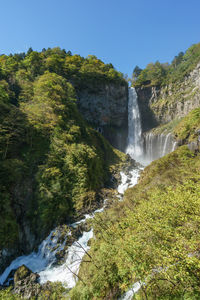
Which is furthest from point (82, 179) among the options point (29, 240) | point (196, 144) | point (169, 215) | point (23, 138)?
point (196, 144)

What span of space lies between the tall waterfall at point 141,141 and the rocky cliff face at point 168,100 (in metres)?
2.35

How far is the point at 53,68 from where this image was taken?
35406 millimetres

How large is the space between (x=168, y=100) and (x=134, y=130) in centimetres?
1369

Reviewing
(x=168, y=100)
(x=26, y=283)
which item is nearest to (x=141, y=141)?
(x=168, y=100)

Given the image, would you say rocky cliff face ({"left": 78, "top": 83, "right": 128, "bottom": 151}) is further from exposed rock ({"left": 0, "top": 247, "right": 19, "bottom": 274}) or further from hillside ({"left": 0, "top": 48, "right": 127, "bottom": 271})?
exposed rock ({"left": 0, "top": 247, "right": 19, "bottom": 274})

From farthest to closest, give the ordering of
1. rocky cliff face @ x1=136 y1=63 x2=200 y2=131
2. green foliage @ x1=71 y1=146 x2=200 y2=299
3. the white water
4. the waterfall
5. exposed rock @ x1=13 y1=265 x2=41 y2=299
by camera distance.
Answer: the waterfall, rocky cliff face @ x1=136 y1=63 x2=200 y2=131, the white water, exposed rock @ x1=13 y1=265 x2=41 y2=299, green foliage @ x1=71 y1=146 x2=200 y2=299

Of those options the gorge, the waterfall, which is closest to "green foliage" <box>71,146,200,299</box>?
the gorge

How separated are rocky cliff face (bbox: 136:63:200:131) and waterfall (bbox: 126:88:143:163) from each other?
1.86 m

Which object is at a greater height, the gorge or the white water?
the gorge

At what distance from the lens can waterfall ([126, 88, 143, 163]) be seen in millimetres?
41281

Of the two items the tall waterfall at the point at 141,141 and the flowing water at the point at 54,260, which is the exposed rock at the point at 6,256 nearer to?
the flowing water at the point at 54,260

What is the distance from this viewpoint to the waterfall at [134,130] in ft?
135

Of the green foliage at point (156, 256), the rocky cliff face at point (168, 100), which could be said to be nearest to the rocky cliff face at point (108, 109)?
the rocky cliff face at point (168, 100)

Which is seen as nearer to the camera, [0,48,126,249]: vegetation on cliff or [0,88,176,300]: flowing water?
[0,88,176,300]: flowing water
